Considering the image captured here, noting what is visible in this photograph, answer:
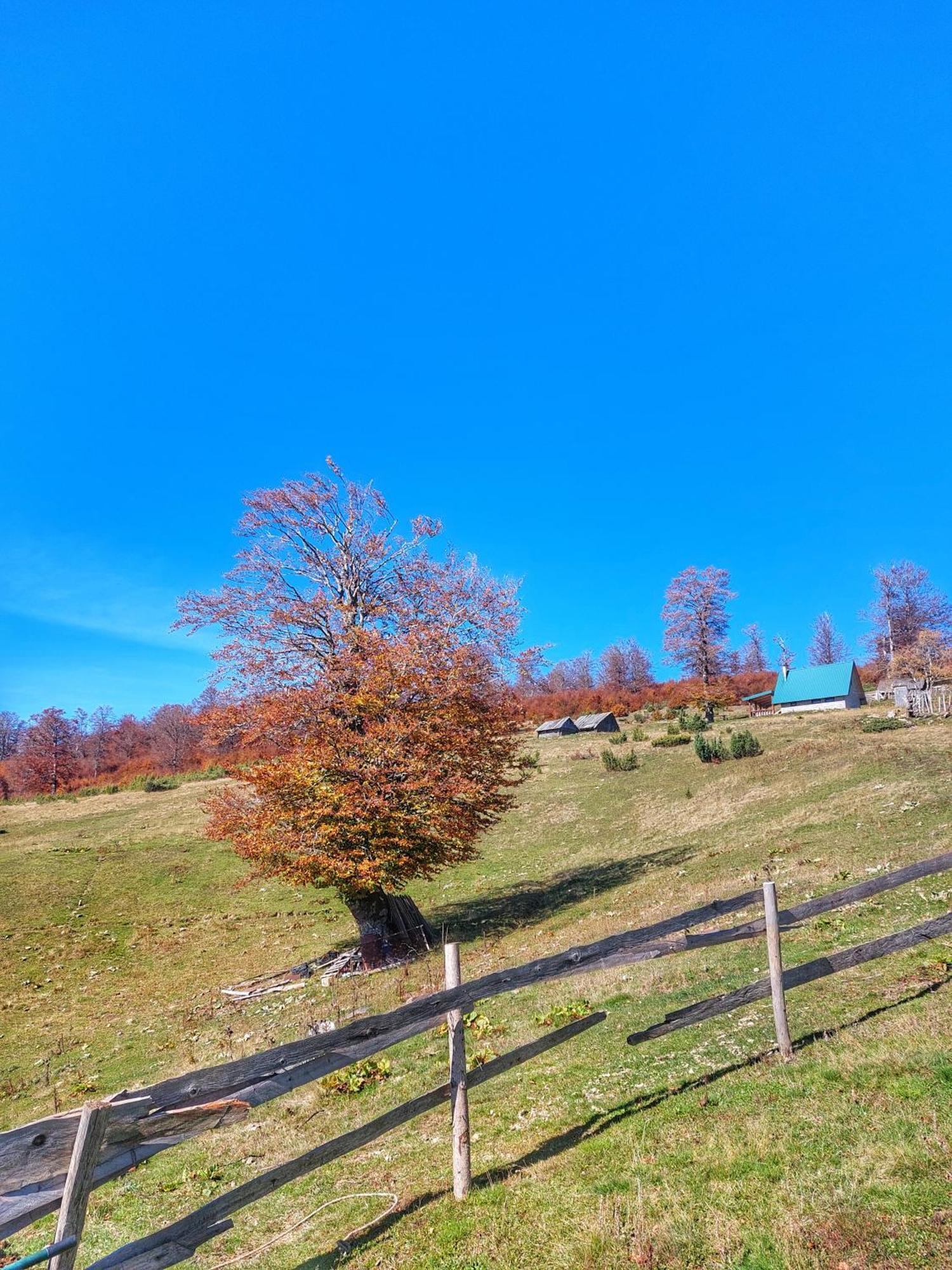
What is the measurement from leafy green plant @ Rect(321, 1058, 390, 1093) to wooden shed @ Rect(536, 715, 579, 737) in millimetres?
68186

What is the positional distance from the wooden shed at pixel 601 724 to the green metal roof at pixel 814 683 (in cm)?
1787

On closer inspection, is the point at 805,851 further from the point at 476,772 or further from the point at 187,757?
the point at 187,757

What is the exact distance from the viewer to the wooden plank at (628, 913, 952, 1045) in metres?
7.52

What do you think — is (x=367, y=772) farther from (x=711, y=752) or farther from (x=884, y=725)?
(x=884, y=725)

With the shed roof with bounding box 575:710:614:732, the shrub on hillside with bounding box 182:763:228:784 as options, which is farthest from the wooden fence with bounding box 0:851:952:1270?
the shed roof with bounding box 575:710:614:732

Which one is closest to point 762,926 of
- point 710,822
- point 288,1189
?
point 288,1189

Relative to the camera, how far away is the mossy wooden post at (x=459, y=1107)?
20.4 feet

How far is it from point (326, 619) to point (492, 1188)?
16.9m

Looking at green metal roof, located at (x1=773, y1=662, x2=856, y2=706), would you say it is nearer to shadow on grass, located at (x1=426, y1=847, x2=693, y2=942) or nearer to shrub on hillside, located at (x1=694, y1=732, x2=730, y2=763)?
shrub on hillside, located at (x1=694, y1=732, x2=730, y2=763)

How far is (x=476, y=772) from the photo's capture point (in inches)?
824

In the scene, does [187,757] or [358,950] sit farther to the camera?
[187,757]

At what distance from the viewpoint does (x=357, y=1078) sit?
34.3 feet

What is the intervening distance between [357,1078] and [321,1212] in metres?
3.96

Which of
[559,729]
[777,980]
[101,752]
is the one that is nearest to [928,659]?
[559,729]
